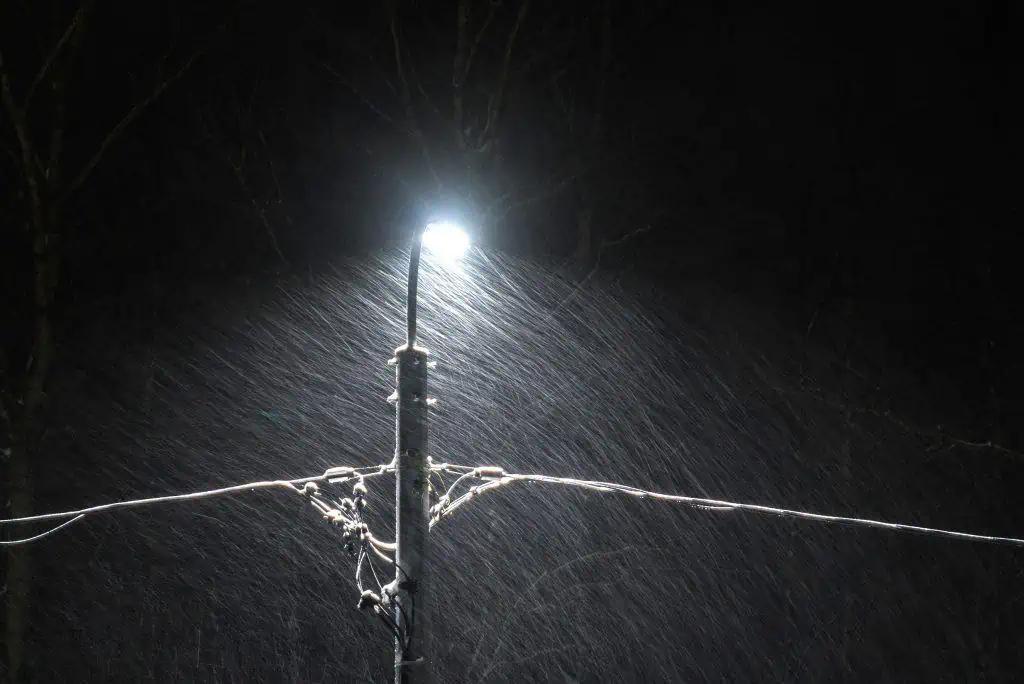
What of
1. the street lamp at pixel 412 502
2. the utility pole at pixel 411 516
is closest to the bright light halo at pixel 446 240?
the street lamp at pixel 412 502

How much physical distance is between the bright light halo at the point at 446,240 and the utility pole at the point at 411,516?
0.14 m

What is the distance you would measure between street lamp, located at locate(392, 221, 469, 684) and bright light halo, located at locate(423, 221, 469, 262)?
0.04 ft

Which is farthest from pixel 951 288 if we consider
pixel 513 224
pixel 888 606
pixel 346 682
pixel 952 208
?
pixel 346 682

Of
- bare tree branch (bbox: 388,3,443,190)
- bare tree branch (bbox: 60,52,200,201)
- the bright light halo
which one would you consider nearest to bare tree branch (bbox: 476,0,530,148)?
bare tree branch (bbox: 388,3,443,190)

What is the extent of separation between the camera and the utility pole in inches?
150

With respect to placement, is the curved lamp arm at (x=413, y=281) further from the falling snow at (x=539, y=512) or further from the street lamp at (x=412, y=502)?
the falling snow at (x=539, y=512)

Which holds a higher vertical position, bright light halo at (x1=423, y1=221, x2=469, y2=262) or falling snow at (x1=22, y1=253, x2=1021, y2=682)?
bright light halo at (x1=423, y1=221, x2=469, y2=262)

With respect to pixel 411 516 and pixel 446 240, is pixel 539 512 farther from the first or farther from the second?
pixel 411 516

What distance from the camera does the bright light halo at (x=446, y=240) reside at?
441 centimetres

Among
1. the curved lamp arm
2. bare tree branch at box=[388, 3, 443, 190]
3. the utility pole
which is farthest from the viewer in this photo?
bare tree branch at box=[388, 3, 443, 190]

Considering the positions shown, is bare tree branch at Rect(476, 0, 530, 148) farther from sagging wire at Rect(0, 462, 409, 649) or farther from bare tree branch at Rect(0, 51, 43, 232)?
sagging wire at Rect(0, 462, 409, 649)

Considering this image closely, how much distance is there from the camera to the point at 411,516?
396cm

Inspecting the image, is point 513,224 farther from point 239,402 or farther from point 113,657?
point 113,657

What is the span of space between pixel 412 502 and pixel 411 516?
59 millimetres
